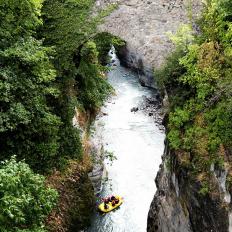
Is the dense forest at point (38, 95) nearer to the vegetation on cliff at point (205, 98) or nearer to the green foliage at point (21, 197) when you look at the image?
the green foliage at point (21, 197)

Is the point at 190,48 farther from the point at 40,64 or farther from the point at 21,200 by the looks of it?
the point at 21,200

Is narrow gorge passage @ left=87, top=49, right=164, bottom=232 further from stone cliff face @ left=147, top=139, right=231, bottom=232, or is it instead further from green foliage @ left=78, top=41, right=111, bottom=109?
green foliage @ left=78, top=41, right=111, bottom=109

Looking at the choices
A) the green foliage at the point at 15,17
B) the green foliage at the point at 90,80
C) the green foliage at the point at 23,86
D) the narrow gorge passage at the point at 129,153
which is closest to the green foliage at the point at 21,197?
the green foliage at the point at 23,86

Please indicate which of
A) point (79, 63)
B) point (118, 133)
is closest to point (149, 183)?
point (118, 133)

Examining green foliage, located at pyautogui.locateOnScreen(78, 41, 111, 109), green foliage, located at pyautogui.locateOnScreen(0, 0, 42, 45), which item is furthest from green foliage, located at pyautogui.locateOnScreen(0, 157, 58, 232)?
green foliage, located at pyautogui.locateOnScreen(78, 41, 111, 109)

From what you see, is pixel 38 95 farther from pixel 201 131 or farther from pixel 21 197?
pixel 21 197

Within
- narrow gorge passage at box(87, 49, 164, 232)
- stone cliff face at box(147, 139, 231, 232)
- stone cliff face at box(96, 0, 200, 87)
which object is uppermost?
stone cliff face at box(96, 0, 200, 87)
